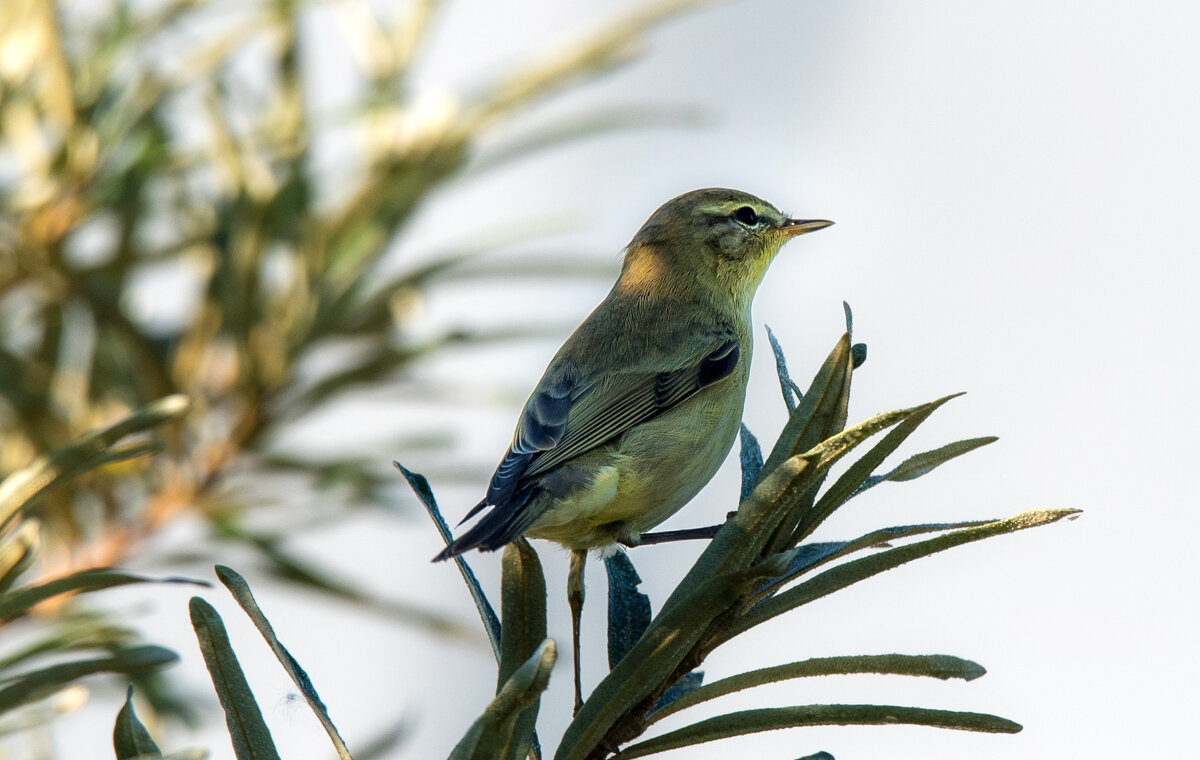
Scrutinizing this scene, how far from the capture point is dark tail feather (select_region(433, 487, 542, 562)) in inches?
74.9

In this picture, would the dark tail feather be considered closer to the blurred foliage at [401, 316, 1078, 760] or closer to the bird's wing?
the bird's wing

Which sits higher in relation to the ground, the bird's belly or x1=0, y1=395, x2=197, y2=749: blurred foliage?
the bird's belly

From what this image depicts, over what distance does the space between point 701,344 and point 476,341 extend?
95 centimetres

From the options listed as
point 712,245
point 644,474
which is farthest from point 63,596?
point 712,245

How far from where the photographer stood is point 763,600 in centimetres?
138

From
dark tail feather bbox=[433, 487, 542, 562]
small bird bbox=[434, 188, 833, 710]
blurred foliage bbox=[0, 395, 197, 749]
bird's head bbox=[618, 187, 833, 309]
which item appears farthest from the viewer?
bird's head bbox=[618, 187, 833, 309]

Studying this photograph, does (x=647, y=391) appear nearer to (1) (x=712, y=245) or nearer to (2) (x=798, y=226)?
(1) (x=712, y=245)


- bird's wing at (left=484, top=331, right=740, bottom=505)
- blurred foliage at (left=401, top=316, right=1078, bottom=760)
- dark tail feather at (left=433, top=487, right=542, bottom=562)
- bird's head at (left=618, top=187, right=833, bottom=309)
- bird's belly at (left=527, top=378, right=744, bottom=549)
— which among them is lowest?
blurred foliage at (left=401, top=316, right=1078, bottom=760)

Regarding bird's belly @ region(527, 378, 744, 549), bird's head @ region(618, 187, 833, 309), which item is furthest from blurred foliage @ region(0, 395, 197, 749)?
bird's head @ region(618, 187, 833, 309)

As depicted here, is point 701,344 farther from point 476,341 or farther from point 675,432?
point 476,341

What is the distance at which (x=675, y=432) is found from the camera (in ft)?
9.12

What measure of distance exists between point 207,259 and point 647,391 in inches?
41.5

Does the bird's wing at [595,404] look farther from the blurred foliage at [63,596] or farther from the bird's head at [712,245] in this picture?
the blurred foliage at [63,596]

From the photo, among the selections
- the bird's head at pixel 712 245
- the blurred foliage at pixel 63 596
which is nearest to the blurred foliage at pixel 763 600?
the blurred foliage at pixel 63 596
